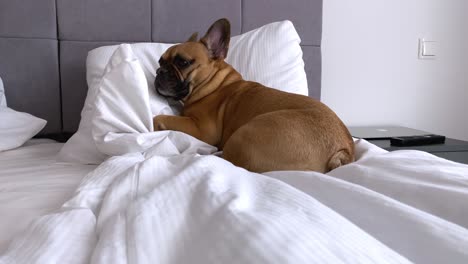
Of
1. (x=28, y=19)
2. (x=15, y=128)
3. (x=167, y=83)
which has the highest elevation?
(x=28, y=19)

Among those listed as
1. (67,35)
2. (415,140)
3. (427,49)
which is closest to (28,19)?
(67,35)

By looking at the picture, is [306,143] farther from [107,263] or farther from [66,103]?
[66,103]

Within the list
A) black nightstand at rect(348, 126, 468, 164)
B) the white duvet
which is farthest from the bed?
black nightstand at rect(348, 126, 468, 164)

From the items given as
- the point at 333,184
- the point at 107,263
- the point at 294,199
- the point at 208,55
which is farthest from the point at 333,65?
the point at 107,263

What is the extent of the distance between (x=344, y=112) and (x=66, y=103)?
50.2 inches

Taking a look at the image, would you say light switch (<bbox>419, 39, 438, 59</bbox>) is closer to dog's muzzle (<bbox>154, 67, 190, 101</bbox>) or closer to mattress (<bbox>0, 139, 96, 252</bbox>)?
dog's muzzle (<bbox>154, 67, 190, 101</bbox>)

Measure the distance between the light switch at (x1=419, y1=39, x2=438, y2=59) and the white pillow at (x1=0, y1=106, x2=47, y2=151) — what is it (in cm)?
177

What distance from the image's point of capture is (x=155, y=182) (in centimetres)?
64

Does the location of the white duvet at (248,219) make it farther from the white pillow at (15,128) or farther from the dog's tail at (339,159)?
the white pillow at (15,128)

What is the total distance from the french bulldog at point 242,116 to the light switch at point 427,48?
1.13 metres

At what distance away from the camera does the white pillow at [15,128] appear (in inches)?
47.5

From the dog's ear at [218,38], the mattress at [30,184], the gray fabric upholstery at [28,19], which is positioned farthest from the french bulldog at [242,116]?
the gray fabric upholstery at [28,19]

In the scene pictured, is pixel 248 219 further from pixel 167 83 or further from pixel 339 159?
pixel 167 83

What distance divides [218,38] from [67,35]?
0.57 metres
